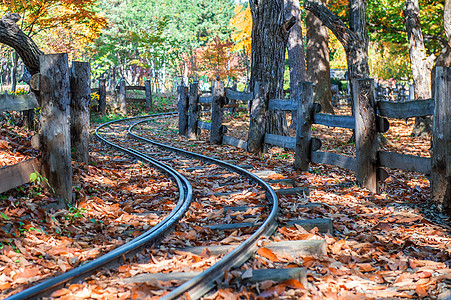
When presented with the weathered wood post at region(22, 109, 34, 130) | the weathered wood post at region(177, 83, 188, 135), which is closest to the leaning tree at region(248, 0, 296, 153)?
the weathered wood post at region(177, 83, 188, 135)

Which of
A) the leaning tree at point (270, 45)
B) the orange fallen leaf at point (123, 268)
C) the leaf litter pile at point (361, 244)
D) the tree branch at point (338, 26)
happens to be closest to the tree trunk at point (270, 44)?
the leaning tree at point (270, 45)

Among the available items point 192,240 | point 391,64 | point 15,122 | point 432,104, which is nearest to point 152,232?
point 192,240

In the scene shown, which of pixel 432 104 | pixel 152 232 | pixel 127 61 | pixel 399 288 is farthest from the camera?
pixel 127 61

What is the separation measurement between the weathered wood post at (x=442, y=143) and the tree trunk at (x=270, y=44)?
5.49 m

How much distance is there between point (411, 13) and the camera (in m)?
16.3

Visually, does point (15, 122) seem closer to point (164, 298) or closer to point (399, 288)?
point (164, 298)

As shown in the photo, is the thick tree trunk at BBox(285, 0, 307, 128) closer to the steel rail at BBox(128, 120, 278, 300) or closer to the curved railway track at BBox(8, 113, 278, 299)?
the curved railway track at BBox(8, 113, 278, 299)

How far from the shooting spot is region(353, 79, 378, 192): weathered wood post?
24.3 feet

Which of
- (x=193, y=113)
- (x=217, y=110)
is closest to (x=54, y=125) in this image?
(x=217, y=110)

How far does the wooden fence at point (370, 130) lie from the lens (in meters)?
6.02

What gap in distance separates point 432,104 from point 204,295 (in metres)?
4.17

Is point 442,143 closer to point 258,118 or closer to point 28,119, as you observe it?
point 258,118

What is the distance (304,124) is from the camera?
8.99m

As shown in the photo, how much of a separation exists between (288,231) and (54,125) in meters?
3.27
